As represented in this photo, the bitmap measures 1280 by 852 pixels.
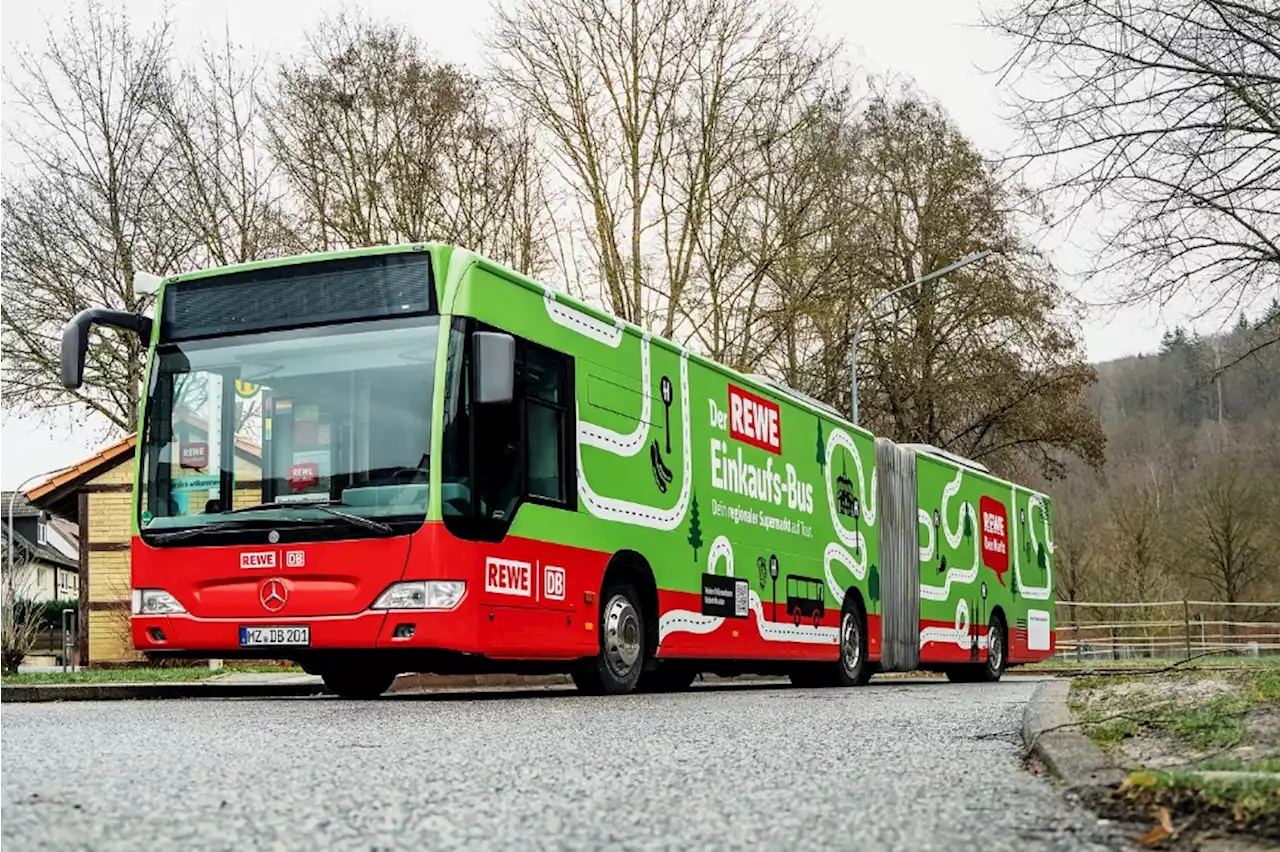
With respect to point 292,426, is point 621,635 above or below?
below

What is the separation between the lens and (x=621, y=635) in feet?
41.6

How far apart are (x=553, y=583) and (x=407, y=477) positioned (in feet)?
4.79

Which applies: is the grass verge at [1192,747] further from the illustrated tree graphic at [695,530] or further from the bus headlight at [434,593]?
the illustrated tree graphic at [695,530]

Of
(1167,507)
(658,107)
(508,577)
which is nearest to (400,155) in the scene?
(658,107)

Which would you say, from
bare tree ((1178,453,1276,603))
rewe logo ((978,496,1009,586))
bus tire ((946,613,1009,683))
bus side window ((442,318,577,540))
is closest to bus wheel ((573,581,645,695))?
bus side window ((442,318,577,540))

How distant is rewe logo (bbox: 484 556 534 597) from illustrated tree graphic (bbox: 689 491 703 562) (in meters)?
2.90

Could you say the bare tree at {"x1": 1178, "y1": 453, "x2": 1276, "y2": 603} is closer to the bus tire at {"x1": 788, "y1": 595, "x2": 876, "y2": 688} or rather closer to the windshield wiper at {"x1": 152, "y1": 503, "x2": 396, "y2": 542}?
the bus tire at {"x1": 788, "y1": 595, "x2": 876, "y2": 688}

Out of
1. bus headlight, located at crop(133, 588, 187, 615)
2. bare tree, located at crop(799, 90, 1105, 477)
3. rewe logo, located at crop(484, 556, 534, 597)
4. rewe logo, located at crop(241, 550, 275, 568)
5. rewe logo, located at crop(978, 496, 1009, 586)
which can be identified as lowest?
bus headlight, located at crop(133, 588, 187, 615)

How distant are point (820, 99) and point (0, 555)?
86.0 ft

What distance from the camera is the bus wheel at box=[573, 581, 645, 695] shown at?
12.4m

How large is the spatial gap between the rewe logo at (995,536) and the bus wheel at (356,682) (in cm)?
1176

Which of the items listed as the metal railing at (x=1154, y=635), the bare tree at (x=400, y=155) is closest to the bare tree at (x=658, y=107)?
the bare tree at (x=400, y=155)

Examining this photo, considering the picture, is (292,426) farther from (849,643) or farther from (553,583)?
(849,643)

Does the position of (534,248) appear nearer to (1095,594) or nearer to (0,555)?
(0,555)
